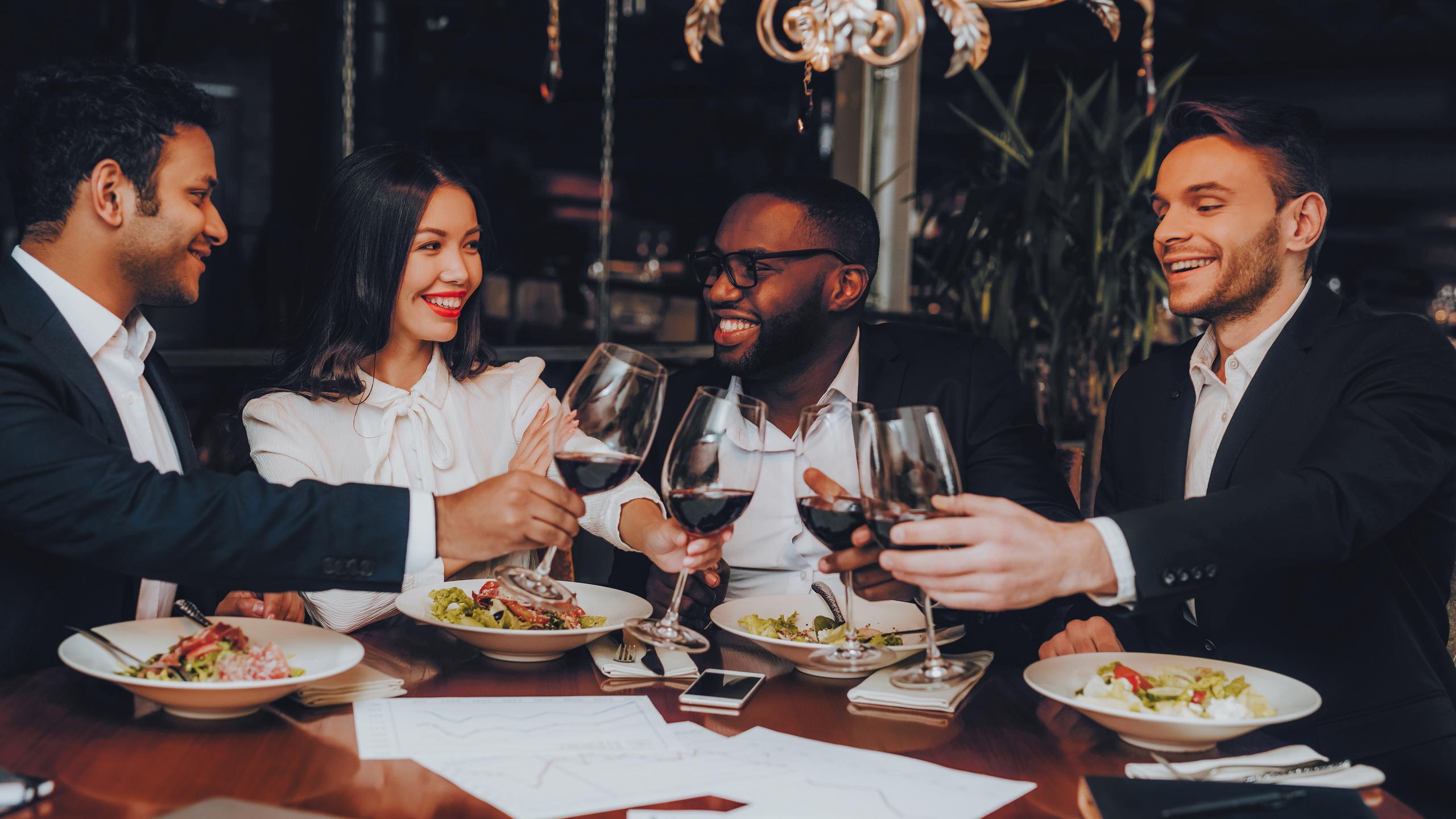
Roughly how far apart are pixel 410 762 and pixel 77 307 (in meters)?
0.96

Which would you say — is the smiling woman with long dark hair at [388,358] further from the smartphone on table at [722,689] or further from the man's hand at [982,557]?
the man's hand at [982,557]

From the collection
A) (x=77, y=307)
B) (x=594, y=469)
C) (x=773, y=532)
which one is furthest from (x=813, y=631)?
(x=77, y=307)

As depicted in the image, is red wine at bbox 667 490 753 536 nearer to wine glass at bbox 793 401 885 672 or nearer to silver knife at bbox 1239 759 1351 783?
wine glass at bbox 793 401 885 672

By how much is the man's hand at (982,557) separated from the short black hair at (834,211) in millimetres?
1318

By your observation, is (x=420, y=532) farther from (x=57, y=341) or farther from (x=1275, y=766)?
(x=1275, y=766)

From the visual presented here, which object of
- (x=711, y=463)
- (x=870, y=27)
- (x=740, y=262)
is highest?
(x=870, y=27)

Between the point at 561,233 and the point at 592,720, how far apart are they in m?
5.58

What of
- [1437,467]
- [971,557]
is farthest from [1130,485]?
[971,557]

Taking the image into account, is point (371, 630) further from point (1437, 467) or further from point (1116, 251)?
point (1116, 251)

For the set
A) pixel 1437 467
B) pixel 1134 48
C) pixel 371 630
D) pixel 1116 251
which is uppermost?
pixel 1134 48

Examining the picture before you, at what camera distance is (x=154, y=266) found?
5.85ft

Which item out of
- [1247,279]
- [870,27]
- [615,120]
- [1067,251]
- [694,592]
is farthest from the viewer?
[615,120]

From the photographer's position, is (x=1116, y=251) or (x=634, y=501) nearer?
(x=634, y=501)

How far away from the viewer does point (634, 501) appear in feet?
6.88
